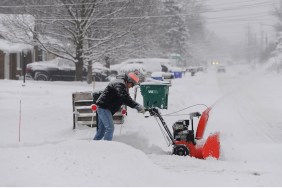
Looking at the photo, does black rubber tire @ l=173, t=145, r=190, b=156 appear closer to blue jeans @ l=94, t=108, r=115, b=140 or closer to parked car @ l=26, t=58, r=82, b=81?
blue jeans @ l=94, t=108, r=115, b=140

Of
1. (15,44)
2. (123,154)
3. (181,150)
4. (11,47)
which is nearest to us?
(123,154)

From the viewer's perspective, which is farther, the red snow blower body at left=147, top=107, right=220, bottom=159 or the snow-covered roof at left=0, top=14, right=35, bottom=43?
the snow-covered roof at left=0, top=14, right=35, bottom=43

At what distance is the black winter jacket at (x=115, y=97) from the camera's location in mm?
9484

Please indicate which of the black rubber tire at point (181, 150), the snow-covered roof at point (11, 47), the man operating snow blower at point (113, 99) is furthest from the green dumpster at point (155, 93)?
the snow-covered roof at point (11, 47)

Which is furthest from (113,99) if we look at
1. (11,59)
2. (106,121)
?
(11,59)

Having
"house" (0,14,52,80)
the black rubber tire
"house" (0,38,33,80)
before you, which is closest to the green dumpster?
the black rubber tire

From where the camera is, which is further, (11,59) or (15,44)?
(11,59)

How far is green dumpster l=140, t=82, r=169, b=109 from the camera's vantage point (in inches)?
623

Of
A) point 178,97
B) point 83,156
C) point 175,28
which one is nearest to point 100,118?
point 83,156

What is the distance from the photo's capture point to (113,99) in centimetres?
971

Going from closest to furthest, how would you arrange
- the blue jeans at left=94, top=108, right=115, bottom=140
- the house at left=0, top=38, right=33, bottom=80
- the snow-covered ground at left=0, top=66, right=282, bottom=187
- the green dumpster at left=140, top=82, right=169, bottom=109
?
the snow-covered ground at left=0, top=66, right=282, bottom=187
the blue jeans at left=94, top=108, right=115, bottom=140
the green dumpster at left=140, top=82, right=169, bottom=109
the house at left=0, top=38, right=33, bottom=80

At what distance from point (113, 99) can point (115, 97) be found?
0.06m

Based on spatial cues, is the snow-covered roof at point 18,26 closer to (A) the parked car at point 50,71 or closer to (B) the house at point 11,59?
(B) the house at point 11,59

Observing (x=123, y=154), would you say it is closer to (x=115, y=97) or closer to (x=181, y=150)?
(x=181, y=150)
